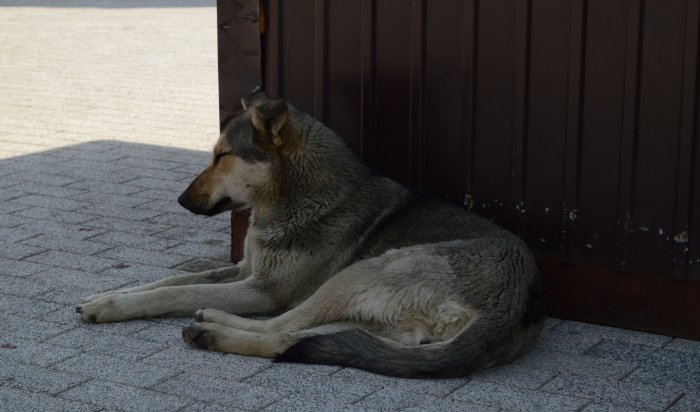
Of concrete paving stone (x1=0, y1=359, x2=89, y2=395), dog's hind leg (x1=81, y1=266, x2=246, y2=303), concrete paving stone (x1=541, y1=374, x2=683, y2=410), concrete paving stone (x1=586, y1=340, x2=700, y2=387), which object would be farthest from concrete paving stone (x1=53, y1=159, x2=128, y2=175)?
concrete paving stone (x1=541, y1=374, x2=683, y2=410)

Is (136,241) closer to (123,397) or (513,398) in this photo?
(123,397)

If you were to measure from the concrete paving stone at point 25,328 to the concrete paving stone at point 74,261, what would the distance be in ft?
2.87

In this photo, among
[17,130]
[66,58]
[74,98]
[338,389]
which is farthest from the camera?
[66,58]

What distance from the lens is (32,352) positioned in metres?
5.13

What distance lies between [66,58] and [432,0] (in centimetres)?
933

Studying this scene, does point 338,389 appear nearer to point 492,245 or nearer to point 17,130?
point 492,245

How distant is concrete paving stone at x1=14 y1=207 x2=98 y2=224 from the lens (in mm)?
7484

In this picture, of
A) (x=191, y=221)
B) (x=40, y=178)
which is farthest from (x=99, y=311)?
(x=40, y=178)

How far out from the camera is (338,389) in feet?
15.5

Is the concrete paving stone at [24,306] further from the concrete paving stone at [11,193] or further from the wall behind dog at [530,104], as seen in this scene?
the concrete paving stone at [11,193]

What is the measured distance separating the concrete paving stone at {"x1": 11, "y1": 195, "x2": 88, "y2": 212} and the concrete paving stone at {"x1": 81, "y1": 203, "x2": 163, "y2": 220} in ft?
0.35

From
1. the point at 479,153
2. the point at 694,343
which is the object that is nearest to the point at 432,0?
the point at 479,153

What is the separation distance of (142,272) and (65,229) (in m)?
1.10

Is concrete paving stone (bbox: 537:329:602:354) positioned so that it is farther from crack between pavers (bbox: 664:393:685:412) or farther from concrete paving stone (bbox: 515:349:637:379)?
crack between pavers (bbox: 664:393:685:412)
